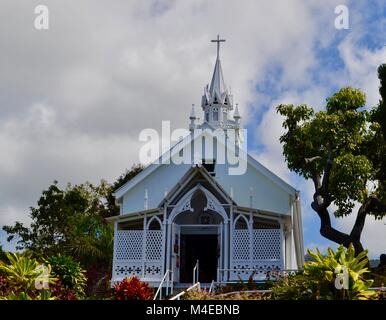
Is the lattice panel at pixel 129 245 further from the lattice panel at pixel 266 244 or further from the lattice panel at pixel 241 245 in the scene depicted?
the lattice panel at pixel 266 244

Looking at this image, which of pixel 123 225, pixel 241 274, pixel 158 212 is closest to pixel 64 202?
pixel 123 225

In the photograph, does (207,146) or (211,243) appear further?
(207,146)

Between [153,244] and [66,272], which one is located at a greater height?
[153,244]

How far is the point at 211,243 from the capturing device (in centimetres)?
2994

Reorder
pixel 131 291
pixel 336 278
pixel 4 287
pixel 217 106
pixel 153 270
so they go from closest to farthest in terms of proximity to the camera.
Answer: pixel 336 278 → pixel 4 287 → pixel 131 291 → pixel 153 270 → pixel 217 106

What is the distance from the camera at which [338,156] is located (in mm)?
27953

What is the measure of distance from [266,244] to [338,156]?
4.43 m

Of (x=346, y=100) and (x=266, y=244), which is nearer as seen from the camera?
(x=266, y=244)

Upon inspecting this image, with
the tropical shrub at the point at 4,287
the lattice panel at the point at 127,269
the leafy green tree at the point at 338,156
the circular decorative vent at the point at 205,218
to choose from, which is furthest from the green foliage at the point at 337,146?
the tropical shrub at the point at 4,287

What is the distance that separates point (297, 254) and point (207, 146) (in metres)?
9.10

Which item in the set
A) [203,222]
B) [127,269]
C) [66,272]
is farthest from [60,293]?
[203,222]

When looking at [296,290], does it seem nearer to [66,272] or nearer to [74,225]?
[66,272]

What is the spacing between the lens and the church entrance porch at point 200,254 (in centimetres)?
2952
